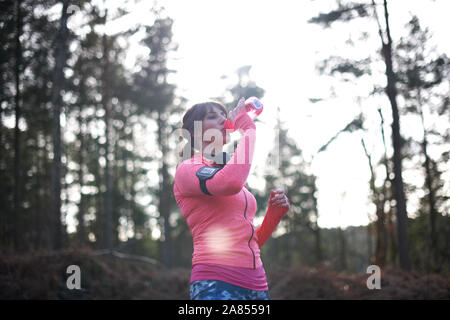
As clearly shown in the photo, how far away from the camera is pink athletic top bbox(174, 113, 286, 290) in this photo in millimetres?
1948

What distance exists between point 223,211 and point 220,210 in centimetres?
2

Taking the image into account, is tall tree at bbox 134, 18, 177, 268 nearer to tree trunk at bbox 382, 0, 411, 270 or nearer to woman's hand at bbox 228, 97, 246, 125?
tree trunk at bbox 382, 0, 411, 270

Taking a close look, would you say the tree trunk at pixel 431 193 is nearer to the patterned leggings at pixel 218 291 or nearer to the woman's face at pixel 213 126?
the woman's face at pixel 213 126

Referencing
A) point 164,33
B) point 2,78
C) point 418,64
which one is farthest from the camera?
point 164,33

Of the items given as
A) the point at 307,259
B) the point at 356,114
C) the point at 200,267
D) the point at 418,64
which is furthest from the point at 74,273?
the point at 307,259

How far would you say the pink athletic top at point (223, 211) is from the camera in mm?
1948

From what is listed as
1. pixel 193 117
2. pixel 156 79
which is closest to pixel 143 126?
pixel 156 79

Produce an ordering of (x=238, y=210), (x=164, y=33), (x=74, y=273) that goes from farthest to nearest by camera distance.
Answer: (x=164, y=33)
(x=74, y=273)
(x=238, y=210)

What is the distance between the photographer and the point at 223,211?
6.84ft

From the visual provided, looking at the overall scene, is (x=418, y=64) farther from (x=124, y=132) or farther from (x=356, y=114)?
(x=124, y=132)

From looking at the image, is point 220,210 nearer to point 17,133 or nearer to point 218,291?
point 218,291

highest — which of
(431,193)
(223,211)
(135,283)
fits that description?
(223,211)

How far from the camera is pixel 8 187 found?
22.9 meters
